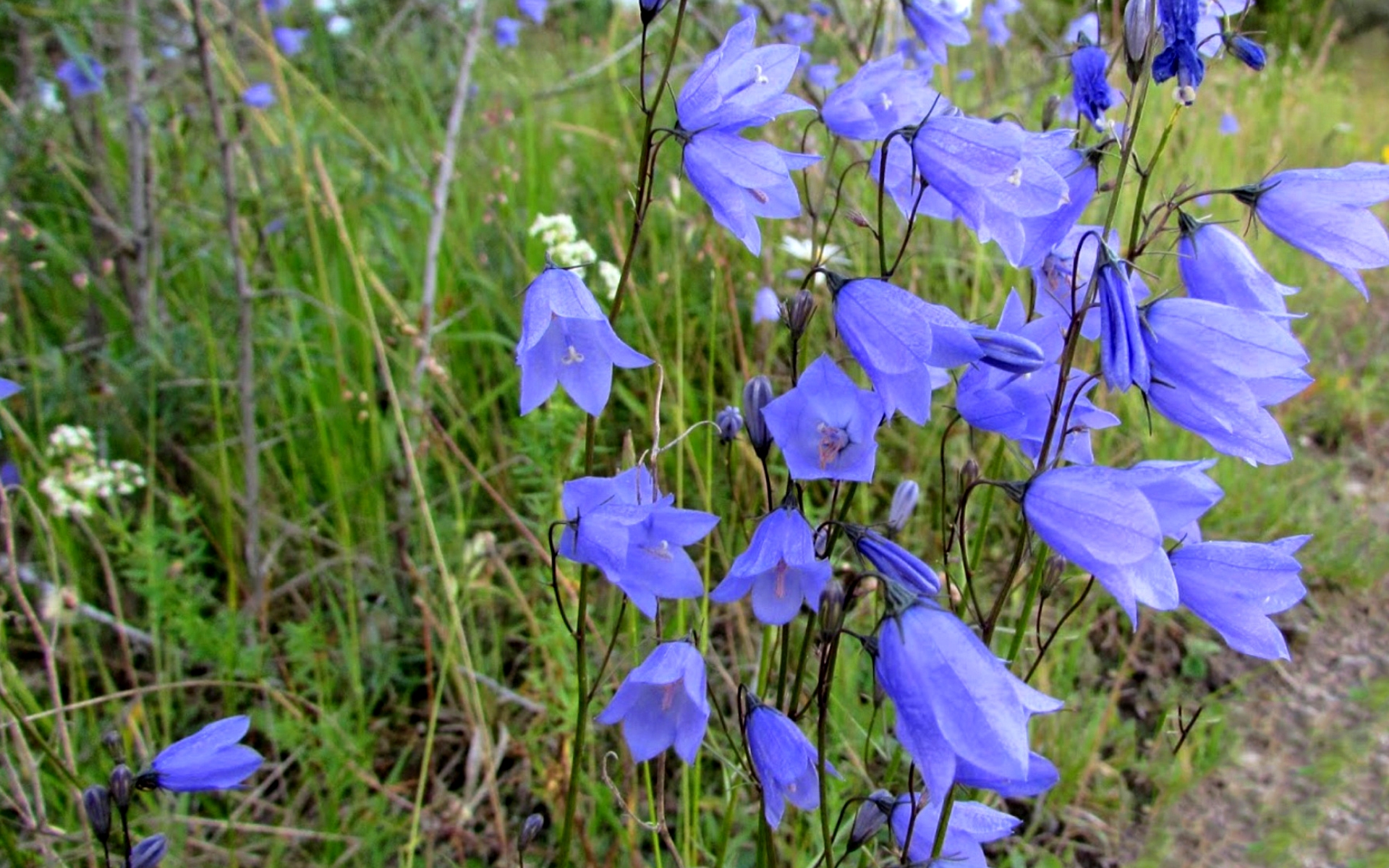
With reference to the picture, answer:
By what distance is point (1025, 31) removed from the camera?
7.62 metres

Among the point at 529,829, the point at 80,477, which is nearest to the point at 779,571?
the point at 529,829

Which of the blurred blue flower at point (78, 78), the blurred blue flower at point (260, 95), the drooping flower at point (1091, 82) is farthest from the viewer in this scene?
the blurred blue flower at point (260, 95)

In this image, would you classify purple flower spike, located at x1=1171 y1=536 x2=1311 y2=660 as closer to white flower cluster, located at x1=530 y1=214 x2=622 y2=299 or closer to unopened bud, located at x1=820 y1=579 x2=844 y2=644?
unopened bud, located at x1=820 y1=579 x2=844 y2=644

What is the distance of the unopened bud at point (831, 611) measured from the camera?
2.96 ft

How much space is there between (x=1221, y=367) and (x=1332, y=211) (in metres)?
0.26

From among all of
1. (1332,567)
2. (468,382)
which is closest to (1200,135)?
(1332,567)

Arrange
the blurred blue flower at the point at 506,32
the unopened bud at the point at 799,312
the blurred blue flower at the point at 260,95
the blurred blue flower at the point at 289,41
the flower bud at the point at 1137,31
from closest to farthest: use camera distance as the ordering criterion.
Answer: the flower bud at the point at 1137,31
the unopened bud at the point at 799,312
the blurred blue flower at the point at 260,95
the blurred blue flower at the point at 289,41
the blurred blue flower at the point at 506,32

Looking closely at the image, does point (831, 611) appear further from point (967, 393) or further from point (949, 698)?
point (967, 393)

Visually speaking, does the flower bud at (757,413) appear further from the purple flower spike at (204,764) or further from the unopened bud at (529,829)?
the purple flower spike at (204,764)

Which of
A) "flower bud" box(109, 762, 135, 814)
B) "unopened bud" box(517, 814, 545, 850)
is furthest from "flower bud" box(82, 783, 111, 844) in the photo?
"unopened bud" box(517, 814, 545, 850)

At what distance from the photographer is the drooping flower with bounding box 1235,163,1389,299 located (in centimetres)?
99

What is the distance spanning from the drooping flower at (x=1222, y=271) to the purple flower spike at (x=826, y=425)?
1.14 feet

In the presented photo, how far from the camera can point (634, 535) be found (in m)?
1.07

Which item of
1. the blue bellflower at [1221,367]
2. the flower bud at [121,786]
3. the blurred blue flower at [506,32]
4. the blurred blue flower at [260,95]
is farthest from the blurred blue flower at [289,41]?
the blue bellflower at [1221,367]
